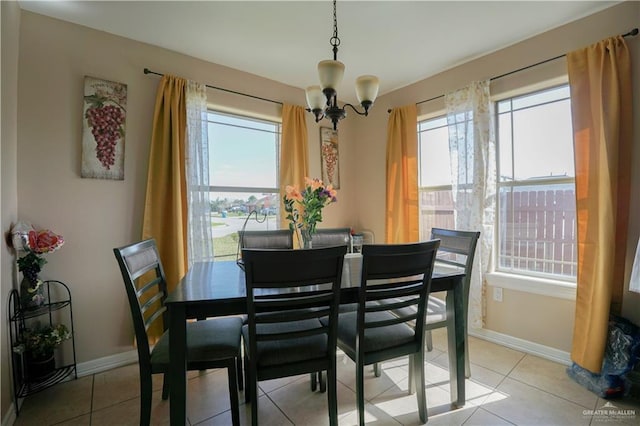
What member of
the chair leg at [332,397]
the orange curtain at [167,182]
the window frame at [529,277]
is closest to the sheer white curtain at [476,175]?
the window frame at [529,277]

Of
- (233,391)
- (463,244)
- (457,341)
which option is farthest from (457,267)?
(233,391)

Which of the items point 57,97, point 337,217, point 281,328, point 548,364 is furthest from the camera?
point 337,217

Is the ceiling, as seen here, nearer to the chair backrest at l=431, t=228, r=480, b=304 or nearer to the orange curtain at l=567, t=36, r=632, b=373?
the orange curtain at l=567, t=36, r=632, b=373

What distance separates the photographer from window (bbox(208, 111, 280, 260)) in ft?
9.35

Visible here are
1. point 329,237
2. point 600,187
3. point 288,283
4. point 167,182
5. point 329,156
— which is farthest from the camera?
point 329,156

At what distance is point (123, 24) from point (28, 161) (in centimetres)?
118

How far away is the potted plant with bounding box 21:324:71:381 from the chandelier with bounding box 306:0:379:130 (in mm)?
2243

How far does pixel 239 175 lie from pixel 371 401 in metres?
2.28

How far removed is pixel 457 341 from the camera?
1.72 meters

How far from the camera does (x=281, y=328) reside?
5.41 feet

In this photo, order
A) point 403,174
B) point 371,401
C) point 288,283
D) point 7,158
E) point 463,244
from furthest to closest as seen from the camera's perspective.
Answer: point 403,174 < point 463,244 < point 371,401 < point 7,158 < point 288,283

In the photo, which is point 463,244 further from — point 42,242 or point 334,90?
point 42,242

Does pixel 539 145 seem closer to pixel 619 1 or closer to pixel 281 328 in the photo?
pixel 619 1

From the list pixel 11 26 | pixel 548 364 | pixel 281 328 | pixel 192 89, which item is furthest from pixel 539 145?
pixel 11 26
